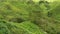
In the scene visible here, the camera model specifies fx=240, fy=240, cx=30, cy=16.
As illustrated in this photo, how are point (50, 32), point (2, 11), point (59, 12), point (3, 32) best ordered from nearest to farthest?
point (3, 32)
point (50, 32)
point (2, 11)
point (59, 12)

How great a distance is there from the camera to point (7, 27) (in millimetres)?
11438

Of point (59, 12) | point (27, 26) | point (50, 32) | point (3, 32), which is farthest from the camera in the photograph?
point (59, 12)

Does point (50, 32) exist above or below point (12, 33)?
below

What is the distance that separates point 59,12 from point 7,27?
14.2m

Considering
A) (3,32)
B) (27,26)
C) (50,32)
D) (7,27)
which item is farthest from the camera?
(50,32)

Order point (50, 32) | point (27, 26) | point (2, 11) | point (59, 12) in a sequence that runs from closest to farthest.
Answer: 1. point (27, 26)
2. point (50, 32)
3. point (2, 11)
4. point (59, 12)

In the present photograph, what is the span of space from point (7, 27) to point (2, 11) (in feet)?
37.6

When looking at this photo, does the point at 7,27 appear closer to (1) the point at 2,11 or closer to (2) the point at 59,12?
(1) the point at 2,11

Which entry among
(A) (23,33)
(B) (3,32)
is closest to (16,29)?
(A) (23,33)

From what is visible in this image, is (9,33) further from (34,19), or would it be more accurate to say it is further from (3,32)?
(34,19)

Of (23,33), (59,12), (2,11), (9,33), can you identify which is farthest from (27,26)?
(59,12)

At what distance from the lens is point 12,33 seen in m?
11.1

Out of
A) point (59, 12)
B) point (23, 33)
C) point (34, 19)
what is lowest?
point (59, 12)

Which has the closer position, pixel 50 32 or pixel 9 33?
pixel 9 33
